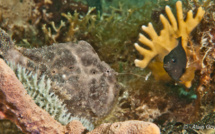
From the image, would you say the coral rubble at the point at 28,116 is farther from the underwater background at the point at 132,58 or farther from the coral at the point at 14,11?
the coral at the point at 14,11

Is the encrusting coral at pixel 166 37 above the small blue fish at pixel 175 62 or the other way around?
above

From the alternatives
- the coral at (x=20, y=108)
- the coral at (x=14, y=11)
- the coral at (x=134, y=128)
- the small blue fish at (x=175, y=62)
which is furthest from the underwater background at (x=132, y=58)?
the coral at (x=134, y=128)

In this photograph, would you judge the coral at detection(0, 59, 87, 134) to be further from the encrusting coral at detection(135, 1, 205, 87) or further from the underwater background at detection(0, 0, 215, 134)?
the encrusting coral at detection(135, 1, 205, 87)

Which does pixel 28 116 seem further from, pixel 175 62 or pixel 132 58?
pixel 132 58

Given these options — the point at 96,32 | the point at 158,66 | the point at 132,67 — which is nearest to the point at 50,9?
the point at 96,32

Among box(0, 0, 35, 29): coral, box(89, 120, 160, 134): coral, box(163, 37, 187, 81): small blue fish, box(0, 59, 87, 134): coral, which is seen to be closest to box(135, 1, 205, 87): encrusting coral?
box(163, 37, 187, 81): small blue fish

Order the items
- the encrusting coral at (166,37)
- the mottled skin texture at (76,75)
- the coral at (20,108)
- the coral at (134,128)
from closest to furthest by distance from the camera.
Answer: the coral at (134,128), the coral at (20,108), the mottled skin texture at (76,75), the encrusting coral at (166,37)

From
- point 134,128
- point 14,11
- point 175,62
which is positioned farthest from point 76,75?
point 14,11
